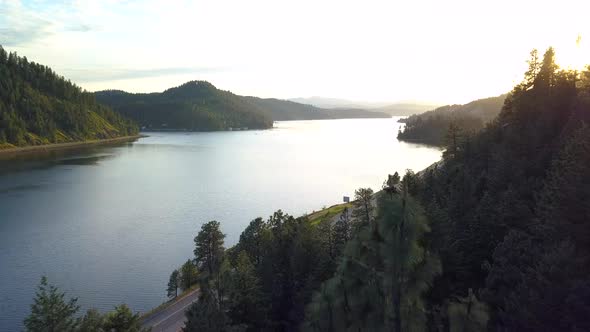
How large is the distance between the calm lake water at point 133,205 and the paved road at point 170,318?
4.18 metres

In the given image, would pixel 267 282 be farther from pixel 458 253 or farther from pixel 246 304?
pixel 458 253

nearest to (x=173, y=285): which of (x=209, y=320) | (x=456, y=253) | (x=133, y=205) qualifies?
(x=209, y=320)

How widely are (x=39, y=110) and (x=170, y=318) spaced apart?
530 ft

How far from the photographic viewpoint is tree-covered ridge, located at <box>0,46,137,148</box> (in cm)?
14325

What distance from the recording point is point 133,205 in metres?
65.9

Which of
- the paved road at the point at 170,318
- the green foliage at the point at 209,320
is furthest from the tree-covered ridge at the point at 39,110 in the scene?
the green foliage at the point at 209,320

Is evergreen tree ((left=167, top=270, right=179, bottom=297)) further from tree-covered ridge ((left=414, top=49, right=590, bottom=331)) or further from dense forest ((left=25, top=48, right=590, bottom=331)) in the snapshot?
tree-covered ridge ((left=414, top=49, right=590, bottom=331))

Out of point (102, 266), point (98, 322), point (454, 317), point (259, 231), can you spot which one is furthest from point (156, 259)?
point (454, 317)

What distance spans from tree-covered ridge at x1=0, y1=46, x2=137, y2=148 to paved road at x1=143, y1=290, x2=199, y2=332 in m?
130

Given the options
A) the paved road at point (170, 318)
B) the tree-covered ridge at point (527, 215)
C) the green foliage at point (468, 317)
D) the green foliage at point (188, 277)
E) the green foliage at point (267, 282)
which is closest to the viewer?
the green foliage at point (468, 317)

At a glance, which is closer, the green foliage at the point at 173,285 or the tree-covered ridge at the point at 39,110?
the green foliage at the point at 173,285

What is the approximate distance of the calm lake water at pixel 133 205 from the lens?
121 ft

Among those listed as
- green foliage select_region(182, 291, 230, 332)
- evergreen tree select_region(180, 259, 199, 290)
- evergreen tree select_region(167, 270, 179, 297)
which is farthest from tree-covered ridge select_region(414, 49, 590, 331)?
evergreen tree select_region(167, 270, 179, 297)

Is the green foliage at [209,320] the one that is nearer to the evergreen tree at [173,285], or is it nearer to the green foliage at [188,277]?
the evergreen tree at [173,285]
